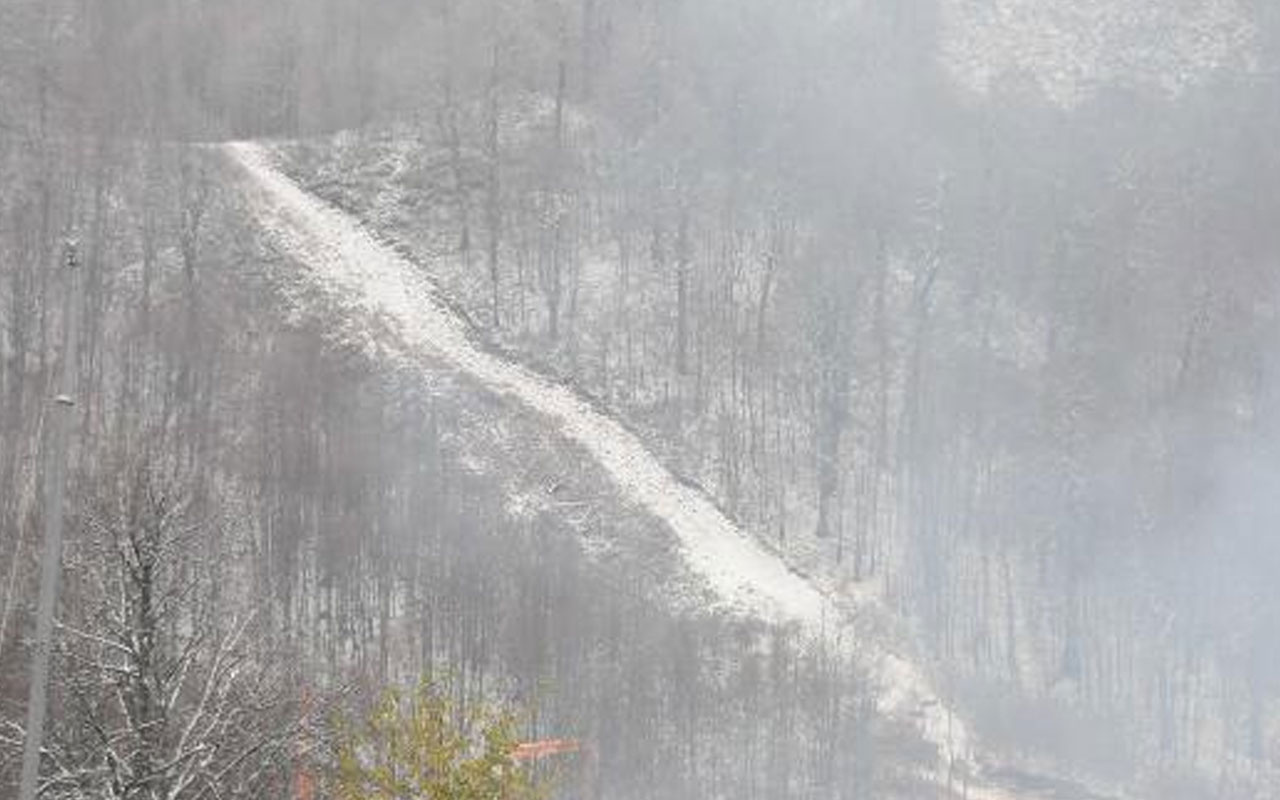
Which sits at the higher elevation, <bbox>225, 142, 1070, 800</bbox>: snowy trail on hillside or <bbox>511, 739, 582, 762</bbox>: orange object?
<bbox>225, 142, 1070, 800</bbox>: snowy trail on hillside

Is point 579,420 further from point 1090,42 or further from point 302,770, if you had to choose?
point 1090,42

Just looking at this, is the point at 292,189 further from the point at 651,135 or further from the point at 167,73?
the point at 651,135

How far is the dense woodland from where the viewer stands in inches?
2571

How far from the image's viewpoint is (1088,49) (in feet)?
370

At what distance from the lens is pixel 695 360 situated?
84.8m

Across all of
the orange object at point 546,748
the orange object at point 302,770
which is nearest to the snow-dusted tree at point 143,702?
the orange object at point 302,770

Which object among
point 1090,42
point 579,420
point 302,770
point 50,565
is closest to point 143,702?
point 50,565

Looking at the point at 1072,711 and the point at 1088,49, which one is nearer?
the point at 1072,711

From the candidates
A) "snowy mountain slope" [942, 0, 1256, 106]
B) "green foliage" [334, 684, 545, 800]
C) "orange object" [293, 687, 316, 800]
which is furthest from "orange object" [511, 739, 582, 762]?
"snowy mountain slope" [942, 0, 1256, 106]

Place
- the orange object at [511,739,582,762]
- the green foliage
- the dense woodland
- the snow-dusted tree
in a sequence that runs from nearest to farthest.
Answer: the green foliage, the snow-dusted tree, the orange object at [511,739,582,762], the dense woodland

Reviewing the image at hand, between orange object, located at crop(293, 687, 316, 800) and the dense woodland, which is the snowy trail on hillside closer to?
the dense woodland

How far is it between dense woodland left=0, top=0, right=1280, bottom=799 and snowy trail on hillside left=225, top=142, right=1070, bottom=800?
1.35 m

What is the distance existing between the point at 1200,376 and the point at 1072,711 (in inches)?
1043

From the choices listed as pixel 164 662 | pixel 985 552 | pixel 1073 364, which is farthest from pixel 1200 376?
pixel 164 662
